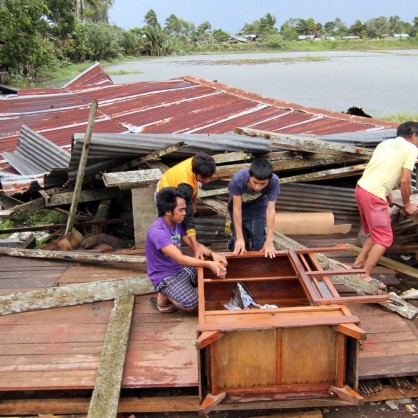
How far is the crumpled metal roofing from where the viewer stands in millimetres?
7727

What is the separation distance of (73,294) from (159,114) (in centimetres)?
530

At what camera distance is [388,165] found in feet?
13.9

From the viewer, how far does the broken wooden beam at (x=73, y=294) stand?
415 cm

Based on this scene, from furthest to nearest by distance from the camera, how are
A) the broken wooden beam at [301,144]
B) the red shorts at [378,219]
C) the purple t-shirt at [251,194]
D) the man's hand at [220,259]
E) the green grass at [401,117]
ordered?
the green grass at [401,117]
the broken wooden beam at [301,144]
the red shorts at [378,219]
the purple t-shirt at [251,194]
the man's hand at [220,259]

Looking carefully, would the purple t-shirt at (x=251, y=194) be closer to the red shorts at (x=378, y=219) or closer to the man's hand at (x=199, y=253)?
the man's hand at (x=199, y=253)

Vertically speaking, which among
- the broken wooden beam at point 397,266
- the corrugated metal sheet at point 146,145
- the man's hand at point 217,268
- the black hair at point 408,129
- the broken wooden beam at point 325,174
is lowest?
the broken wooden beam at point 397,266

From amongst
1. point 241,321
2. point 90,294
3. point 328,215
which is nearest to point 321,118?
point 328,215

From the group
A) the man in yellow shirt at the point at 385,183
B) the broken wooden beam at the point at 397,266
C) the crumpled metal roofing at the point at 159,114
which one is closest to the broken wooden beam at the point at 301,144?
the crumpled metal roofing at the point at 159,114

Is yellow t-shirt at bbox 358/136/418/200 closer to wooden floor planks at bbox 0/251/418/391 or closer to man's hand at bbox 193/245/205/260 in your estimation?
wooden floor planks at bbox 0/251/418/391

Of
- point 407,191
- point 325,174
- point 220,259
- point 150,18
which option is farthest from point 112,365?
point 150,18

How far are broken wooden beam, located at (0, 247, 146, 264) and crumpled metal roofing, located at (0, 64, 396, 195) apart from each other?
6.23 ft

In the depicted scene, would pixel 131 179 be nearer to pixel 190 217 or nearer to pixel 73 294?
pixel 190 217

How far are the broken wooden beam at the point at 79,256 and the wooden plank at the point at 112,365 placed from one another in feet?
2.45

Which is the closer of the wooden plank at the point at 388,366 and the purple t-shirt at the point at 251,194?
the wooden plank at the point at 388,366
